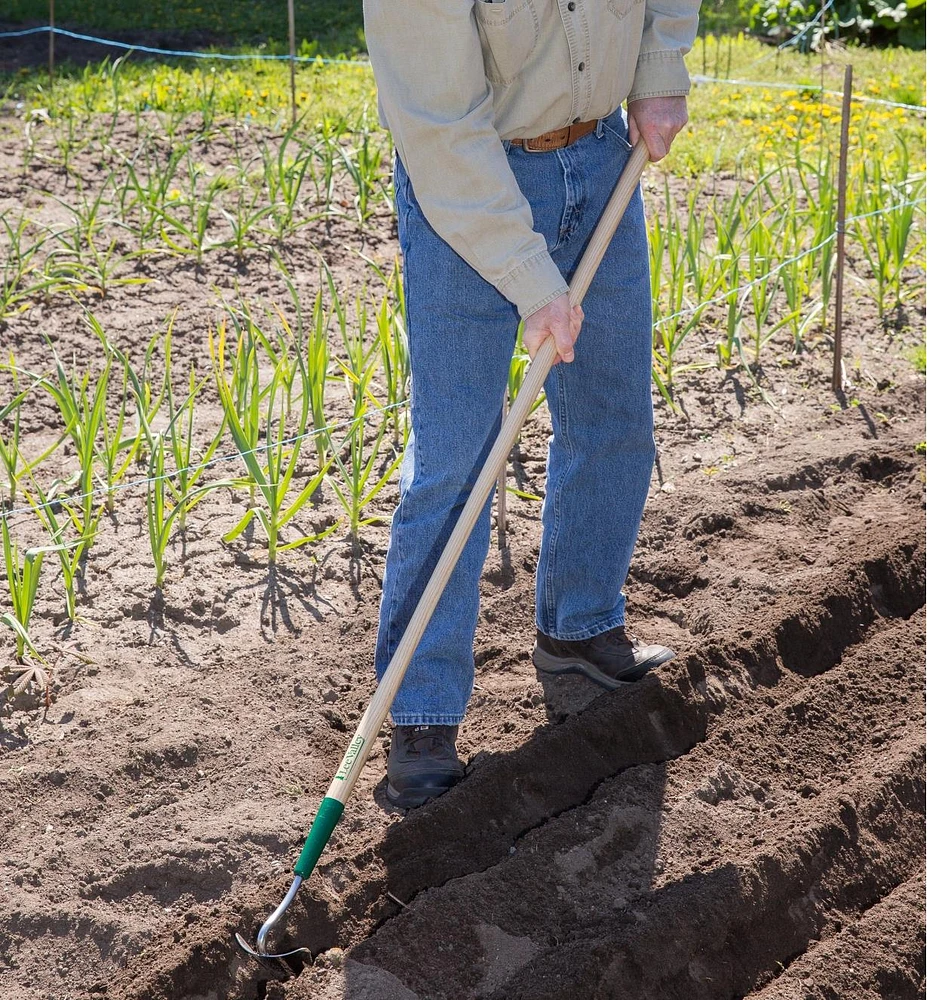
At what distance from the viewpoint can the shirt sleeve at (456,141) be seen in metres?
1.73

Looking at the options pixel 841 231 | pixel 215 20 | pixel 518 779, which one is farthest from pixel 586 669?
pixel 215 20

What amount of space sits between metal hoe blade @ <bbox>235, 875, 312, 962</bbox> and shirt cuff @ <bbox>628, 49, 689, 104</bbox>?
4.85 feet

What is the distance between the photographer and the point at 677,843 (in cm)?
213

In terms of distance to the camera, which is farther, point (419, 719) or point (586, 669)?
point (586, 669)

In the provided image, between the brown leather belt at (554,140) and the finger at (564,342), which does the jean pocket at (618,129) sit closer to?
the brown leather belt at (554,140)

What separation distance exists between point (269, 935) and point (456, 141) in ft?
4.21

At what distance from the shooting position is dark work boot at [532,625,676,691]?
2.46m

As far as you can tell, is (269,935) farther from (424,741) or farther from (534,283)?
(534,283)

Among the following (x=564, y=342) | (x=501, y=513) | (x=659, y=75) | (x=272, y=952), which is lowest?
(x=272, y=952)

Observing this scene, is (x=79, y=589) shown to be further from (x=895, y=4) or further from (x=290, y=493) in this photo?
(x=895, y=4)

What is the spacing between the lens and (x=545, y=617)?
2.49 m

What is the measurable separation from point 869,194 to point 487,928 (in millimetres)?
3256

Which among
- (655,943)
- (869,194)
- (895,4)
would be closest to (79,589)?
(655,943)

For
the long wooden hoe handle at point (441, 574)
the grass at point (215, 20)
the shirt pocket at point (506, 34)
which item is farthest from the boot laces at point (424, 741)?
the grass at point (215, 20)
